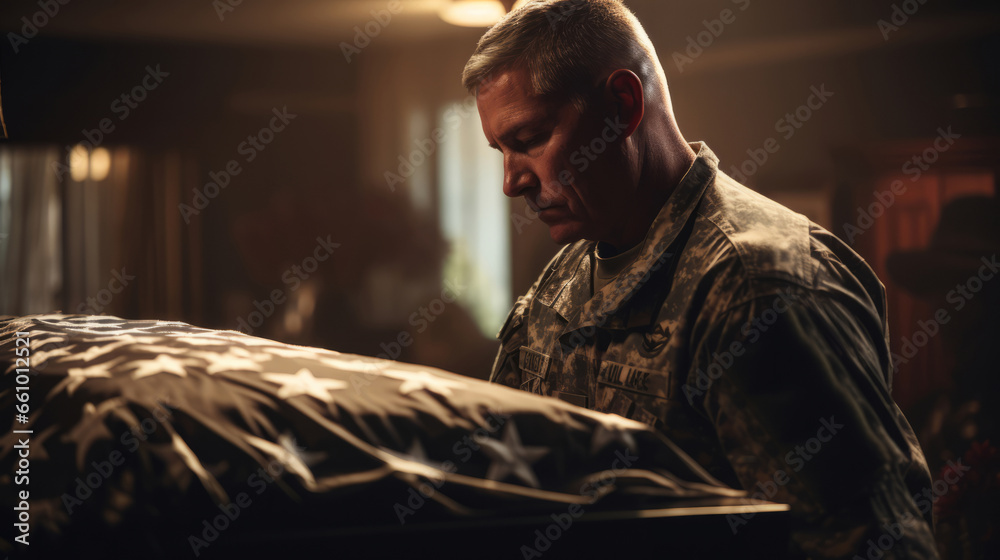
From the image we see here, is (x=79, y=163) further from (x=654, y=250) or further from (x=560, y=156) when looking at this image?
(x=654, y=250)

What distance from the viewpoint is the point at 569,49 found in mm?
884

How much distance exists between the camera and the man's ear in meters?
0.89

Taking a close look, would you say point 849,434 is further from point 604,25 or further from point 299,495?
point 604,25

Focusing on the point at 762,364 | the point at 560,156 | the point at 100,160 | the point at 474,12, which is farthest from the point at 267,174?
the point at 762,364

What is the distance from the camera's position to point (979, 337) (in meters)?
1.81

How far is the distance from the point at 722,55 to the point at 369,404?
2.13 m

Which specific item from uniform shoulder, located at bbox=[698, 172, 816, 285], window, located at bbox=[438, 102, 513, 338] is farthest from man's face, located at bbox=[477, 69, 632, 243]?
window, located at bbox=[438, 102, 513, 338]

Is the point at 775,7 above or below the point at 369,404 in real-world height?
above

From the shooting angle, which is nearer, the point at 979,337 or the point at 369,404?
the point at 369,404

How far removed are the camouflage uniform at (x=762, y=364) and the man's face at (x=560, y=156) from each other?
0.29ft

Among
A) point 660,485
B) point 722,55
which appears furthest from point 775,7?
→ point 660,485

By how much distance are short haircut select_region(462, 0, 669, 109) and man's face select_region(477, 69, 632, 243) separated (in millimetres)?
21

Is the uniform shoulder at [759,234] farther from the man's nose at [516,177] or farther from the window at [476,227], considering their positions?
the window at [476,227]

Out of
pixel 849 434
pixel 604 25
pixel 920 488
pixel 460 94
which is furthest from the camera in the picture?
pixel 460 94
